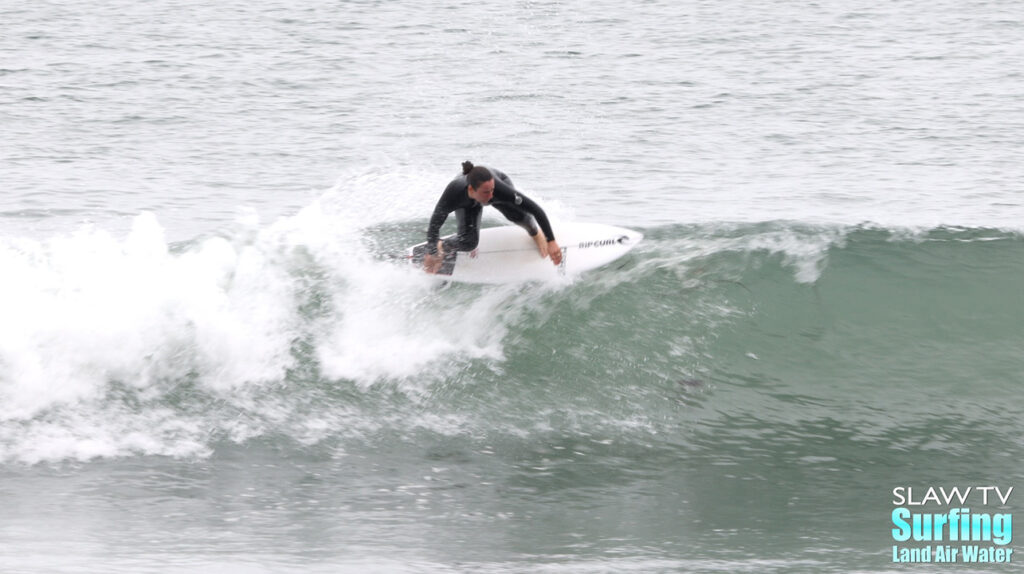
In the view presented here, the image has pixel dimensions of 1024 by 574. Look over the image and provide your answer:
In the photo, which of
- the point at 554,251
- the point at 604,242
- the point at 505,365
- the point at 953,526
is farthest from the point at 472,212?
the point at 953,526

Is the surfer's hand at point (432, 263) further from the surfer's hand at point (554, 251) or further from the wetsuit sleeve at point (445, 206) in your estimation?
the surfer's hand at point (554, 251)

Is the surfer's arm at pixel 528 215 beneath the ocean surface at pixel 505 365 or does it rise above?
above

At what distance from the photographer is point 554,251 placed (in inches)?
360

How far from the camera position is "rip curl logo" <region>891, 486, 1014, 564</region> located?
6520 mm

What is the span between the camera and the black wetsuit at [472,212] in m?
8.38

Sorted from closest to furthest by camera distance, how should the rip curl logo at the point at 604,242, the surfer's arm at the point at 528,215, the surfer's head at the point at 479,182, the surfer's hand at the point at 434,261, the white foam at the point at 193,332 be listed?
the surfer's head at the point at 479,182, the white foam at the point at 193,332, the surfer's arm at the point at 528,215, the surfer's hand at the point at 434,261, the rip curl logo at the point at 604,242

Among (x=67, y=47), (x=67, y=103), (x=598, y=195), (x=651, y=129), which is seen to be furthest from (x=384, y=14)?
(x=598, y=195)

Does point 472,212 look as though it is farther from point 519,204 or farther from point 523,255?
point 523,255

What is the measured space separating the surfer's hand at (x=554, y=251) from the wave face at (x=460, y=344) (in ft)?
1.58

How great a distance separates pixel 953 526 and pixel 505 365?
11.7 ft

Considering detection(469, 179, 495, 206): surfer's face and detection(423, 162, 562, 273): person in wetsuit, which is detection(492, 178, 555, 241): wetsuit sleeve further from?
detection(469, 179, 495, 206): surfer's face

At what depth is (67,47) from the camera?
24.9 m

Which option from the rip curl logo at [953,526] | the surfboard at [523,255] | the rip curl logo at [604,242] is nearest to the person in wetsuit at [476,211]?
the surfboard at [523,255]

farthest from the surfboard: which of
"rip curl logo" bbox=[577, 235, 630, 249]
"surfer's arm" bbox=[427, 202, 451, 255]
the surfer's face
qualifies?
the surfer's face
